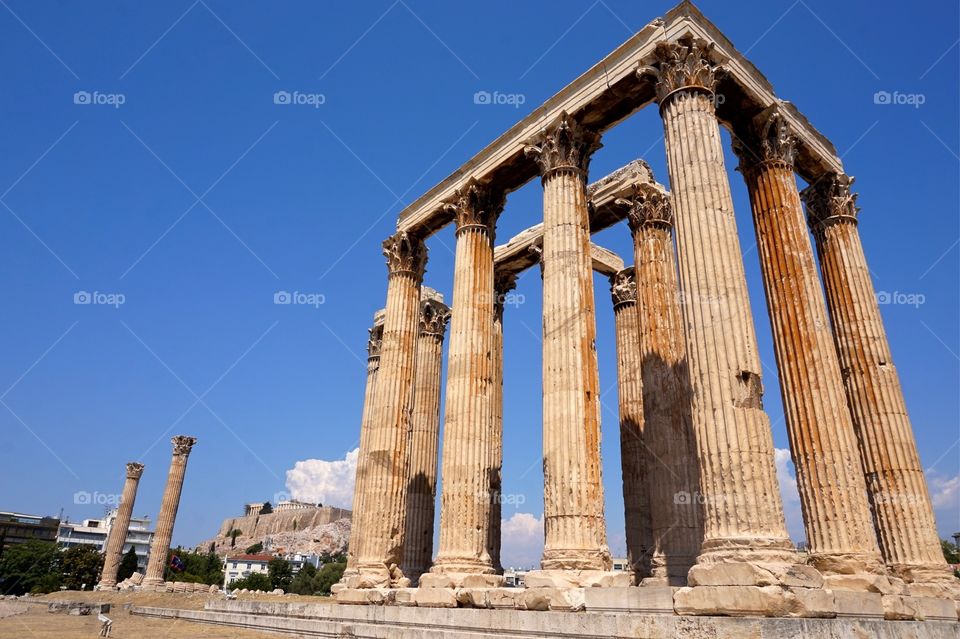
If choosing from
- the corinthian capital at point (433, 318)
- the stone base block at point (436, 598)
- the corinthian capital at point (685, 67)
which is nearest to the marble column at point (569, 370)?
the stone base block at point (436, 598)

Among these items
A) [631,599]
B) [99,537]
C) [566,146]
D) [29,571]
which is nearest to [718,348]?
[631,599]

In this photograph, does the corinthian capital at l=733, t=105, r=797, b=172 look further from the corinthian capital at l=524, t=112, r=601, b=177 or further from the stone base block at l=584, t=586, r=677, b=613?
the stone base block at l=584, t=586, r=677, b=613

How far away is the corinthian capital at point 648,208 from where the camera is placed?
2139 cm

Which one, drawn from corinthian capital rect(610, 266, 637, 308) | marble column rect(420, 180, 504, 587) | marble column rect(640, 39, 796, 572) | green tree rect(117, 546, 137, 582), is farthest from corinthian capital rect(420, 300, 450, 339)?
green tree rect(117, 546, 137, 582)

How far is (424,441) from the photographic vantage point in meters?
25.4

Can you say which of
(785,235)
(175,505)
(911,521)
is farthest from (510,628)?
(175,505)

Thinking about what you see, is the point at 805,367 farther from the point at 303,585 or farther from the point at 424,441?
the point at 303,585

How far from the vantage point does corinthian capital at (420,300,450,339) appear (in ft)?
92.8

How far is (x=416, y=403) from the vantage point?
26.3 m

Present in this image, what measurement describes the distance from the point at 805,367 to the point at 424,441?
1510cm

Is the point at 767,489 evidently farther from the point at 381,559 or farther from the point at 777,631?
the point at 381,559

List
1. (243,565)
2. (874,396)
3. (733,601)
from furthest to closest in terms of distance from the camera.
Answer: (243,565), (874,396), (733,601)

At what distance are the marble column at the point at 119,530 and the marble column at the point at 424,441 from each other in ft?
128

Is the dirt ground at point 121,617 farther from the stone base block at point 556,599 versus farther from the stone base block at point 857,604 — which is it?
the stone base block at point 857,604
